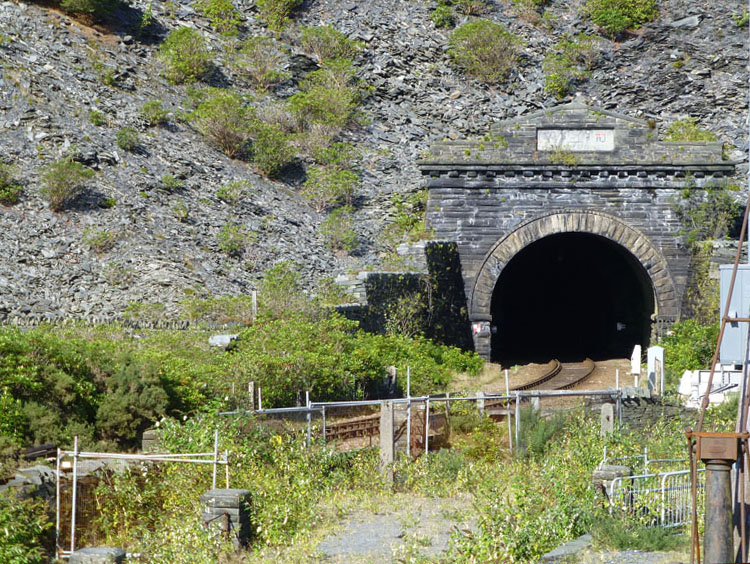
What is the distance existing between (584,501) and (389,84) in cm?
3347

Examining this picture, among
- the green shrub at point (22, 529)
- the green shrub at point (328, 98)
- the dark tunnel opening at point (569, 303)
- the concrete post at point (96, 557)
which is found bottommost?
the concrete post at point (96, 557)

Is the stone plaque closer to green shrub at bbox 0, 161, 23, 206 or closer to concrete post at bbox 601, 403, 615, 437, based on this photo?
concrete post at bbox 601, 403, 615, 437

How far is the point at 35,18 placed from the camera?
34.9 meters

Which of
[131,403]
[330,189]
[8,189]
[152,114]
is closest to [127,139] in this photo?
[152,114]

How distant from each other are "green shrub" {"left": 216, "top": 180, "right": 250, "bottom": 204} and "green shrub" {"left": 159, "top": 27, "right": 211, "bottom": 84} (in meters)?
7.74

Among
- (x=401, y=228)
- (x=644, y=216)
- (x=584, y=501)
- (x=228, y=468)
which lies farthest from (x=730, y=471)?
(x=401, y=228)

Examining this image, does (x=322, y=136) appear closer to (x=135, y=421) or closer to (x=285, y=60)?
(x=285, y=60)

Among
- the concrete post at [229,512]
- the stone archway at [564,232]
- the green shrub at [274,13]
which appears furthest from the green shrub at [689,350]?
the green shrub at [274,13]

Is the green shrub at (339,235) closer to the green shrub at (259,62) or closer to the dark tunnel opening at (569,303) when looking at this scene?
the dark tunnel opening at (569,303)

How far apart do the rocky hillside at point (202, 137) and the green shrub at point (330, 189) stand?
53 centimetres

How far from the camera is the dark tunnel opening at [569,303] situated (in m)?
29.7

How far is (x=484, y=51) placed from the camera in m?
43.3

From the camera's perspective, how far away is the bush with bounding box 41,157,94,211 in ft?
87.7

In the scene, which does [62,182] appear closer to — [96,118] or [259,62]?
[96,118]
